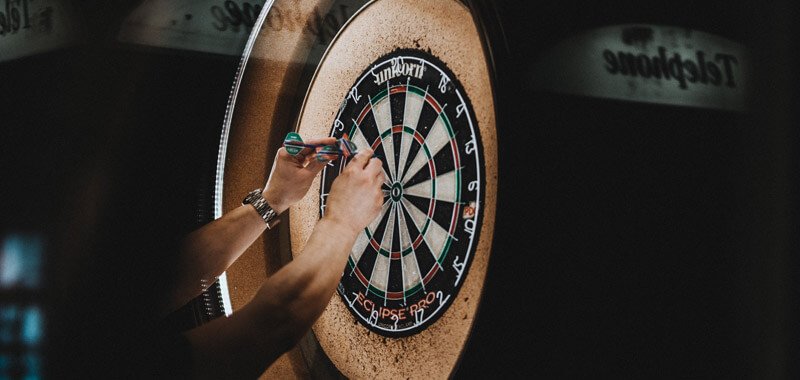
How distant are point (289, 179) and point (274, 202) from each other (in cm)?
7

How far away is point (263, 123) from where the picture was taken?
6.91 feet

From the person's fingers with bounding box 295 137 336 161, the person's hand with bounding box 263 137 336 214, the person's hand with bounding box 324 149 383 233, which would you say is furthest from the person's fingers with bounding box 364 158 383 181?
the person's hand with bounding box 263 137 336 214

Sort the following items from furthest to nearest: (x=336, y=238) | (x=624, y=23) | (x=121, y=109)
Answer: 1. (x=121, y=109)
2. (x=336, y=238)
3. (x=624, y=23)

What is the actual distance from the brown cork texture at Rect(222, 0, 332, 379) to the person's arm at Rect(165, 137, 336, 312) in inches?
5.2

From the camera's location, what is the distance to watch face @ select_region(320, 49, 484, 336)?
1.39 m

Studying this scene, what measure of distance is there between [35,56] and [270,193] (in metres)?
0.97

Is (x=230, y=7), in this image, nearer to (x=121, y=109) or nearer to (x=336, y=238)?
(x=121, y=109)

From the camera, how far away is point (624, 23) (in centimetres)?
100

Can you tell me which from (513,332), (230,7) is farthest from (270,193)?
(513,332)

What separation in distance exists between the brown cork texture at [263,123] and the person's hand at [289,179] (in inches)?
7.8

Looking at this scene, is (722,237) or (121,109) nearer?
(722,237)

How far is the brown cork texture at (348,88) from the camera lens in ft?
4.34

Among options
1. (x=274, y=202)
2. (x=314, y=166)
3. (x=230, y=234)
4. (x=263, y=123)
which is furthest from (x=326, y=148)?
(x=263, y=123)

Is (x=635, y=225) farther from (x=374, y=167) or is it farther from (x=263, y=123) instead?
(x=263, y=123)
